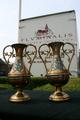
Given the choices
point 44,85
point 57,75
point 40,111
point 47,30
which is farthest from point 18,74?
point 47,30

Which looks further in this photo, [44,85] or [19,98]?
[44,85]

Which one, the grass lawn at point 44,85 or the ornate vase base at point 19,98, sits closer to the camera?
the ornate vase base at point 19,98

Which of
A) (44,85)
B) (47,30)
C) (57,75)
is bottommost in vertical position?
(44,85)

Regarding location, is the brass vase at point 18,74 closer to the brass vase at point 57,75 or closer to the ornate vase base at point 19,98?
the ornate vase base at point 19,98

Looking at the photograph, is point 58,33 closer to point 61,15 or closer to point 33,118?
point 61,15

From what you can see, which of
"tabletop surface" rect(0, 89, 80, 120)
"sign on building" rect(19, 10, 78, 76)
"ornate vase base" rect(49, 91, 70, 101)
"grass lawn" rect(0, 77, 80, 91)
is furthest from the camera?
"sign on building" rect(19, 10, 78, 76)

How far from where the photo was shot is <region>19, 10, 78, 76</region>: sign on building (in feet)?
21.6

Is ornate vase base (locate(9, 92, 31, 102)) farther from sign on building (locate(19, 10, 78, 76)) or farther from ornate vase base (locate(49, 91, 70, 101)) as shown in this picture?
sign on building (locate(19, 10, 78, 76))

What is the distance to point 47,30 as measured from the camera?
7.14 metres

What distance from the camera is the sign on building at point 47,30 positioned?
21.6ft

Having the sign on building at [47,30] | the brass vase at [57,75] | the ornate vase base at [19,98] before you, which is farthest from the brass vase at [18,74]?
the sign on building at [47,30]

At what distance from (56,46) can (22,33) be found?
5.73 meters

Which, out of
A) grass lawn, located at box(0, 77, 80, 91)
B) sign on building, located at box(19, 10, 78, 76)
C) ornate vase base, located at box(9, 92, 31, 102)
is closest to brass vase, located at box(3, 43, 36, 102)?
ornate vase base, located at box(9, 92, 31, 102)

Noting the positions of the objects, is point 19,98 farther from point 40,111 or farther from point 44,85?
point 44,85
